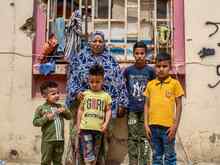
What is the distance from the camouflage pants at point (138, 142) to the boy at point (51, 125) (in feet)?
3.21

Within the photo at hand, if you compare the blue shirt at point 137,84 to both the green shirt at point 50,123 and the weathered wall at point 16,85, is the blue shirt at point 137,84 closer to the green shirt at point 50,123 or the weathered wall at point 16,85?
the green shirt at point 50,123

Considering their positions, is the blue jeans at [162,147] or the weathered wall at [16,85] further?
the weathered wall at [16,85]

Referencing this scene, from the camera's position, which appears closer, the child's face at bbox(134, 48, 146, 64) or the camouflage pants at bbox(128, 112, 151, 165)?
the child's face at bbox(134, 48, 146, 64)

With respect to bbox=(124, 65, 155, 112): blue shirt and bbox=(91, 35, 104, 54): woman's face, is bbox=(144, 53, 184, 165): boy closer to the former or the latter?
bbox=(124, 65, 155, 112): blue shirt

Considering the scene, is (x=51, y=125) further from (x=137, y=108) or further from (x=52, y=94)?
(x=137, y=108)

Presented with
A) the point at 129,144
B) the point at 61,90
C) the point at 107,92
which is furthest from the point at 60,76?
the point at 129,144

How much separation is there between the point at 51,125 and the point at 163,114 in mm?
1285

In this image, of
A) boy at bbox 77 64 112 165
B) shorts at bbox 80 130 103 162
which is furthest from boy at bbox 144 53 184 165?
shorts at bbox 80 130 103 162

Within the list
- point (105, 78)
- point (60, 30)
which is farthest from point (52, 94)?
point (60, 30)

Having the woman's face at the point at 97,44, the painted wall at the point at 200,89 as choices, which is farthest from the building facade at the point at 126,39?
the woman's face at the point at 97,44

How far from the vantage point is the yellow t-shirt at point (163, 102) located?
487cm

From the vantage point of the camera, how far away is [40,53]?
6.34m

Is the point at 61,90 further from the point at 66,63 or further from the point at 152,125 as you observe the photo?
the point at 152,125

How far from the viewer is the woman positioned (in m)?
5.53
